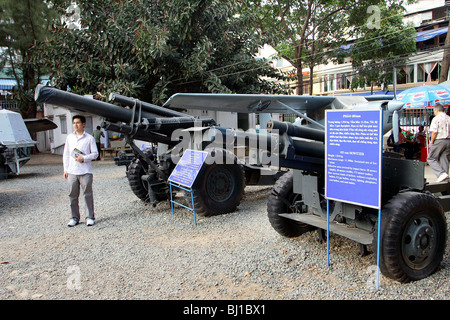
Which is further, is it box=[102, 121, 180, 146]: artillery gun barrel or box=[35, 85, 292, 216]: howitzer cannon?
box=[102, 121, 180, 146]: artillery gun barrel

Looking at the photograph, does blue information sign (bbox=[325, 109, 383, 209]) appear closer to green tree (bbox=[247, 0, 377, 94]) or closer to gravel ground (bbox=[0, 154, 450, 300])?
gravel ground (bbox=[0, 154, 450, 300])

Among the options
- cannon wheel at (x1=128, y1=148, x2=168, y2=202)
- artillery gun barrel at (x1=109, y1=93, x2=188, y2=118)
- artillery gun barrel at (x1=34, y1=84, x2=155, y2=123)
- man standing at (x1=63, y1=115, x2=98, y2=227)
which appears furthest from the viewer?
cannon wheel at (x1=128, y1=148, x2=168, y2=202)

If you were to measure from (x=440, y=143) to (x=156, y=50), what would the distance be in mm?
8446

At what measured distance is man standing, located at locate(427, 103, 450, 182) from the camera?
7980 mm

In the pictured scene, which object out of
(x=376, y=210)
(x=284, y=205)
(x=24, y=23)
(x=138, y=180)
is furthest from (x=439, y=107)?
(x=24, y=23)

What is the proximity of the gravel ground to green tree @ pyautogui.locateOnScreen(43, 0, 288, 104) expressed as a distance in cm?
729

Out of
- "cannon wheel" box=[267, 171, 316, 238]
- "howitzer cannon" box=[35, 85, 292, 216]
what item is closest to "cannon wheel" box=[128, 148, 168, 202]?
"howitzer cannon" box=[35, 85, 292, 216]

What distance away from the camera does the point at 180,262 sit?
15.0 ft

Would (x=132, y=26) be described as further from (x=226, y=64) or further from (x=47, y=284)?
(x=47, y=284)

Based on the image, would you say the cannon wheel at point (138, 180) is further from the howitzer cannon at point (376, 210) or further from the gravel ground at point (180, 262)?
the howitzer cannon at point (376, 210)

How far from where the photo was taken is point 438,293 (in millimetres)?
3557

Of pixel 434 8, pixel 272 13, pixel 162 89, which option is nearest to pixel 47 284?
pixel 162 89

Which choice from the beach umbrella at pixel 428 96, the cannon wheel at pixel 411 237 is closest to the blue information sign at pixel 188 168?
the cannon wheel at pixel 411 237

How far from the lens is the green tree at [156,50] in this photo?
13.2 m
